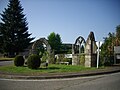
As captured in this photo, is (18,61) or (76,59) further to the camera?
(76,59)

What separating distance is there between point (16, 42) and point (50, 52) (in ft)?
71.7

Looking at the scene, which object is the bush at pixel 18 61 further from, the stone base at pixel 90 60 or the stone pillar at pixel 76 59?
the stone base at pixel 90 60

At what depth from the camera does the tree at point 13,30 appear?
49.1 m

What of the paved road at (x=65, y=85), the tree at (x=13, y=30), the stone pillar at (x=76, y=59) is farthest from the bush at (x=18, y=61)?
the tree at (x=13, y=30)

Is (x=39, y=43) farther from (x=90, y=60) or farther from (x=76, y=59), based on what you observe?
(x=90, y=60)

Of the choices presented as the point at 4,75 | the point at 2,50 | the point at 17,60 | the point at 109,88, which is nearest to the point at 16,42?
the point at 2,50

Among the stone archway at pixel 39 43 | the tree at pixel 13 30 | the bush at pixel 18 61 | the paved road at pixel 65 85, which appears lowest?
the paved road at pixel 65 85

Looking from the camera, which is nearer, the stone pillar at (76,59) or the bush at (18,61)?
the bush at (18,61)

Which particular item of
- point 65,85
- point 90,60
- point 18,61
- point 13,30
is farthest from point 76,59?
point 13,30

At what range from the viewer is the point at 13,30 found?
50906mm

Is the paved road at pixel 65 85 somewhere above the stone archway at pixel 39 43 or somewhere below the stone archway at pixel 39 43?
below

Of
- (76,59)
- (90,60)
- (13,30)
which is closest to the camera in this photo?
(90,60)

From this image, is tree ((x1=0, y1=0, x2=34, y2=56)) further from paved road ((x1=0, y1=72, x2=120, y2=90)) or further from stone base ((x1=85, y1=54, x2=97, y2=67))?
paved road ((x1=0, y1=72, x2=120, y2=90))

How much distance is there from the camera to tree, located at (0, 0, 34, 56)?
1933 inches
